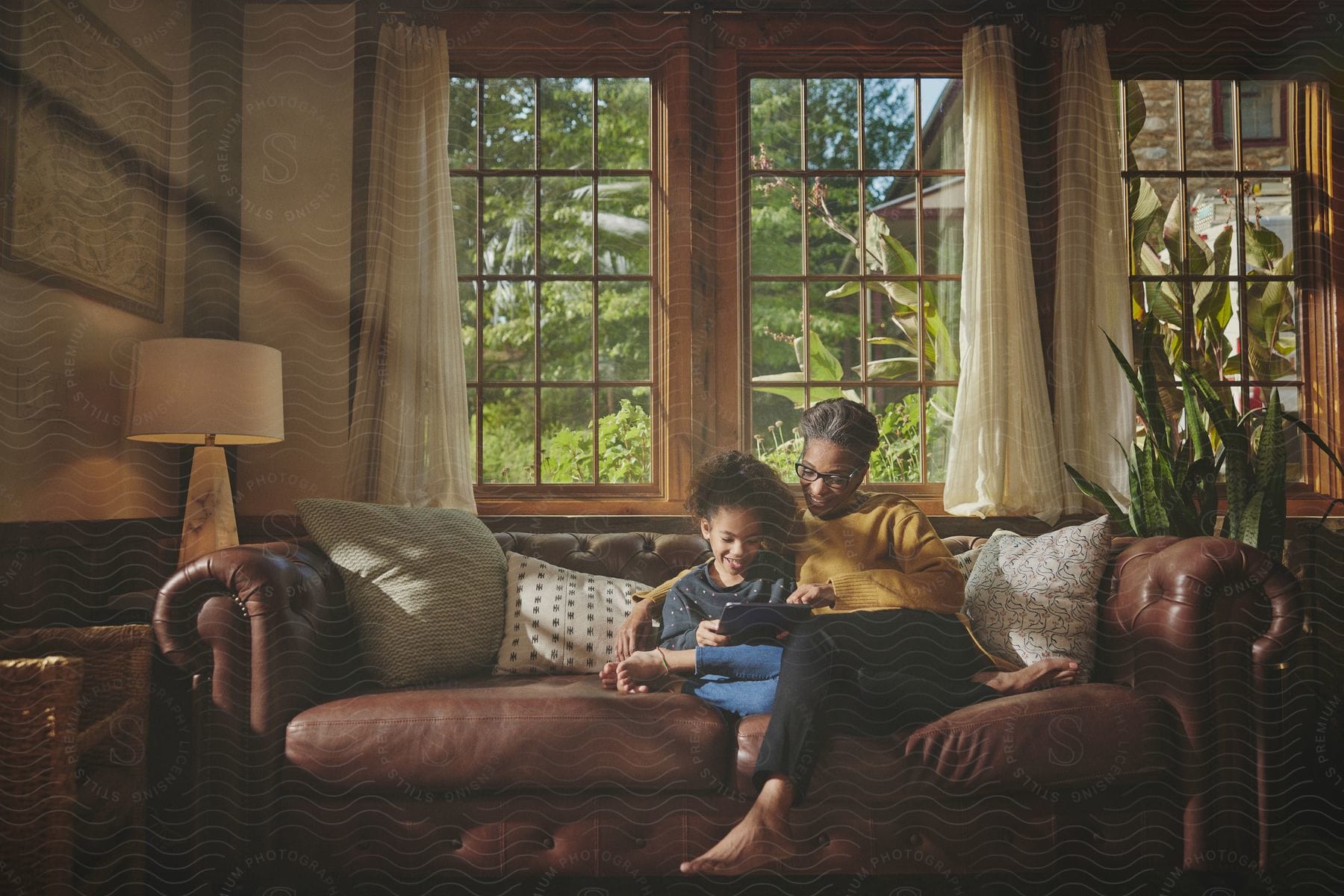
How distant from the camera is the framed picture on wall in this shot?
211cm

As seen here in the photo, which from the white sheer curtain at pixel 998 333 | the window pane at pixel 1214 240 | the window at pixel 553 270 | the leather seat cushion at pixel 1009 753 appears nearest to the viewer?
the leather seat cushion at pixel 1009 753

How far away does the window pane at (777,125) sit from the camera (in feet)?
9.74

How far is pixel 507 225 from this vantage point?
2.98m

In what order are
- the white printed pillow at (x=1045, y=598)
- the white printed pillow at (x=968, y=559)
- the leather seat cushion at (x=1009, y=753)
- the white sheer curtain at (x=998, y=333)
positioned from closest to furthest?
A: the leather seat cushion at (x=1009, y=753) → the white printed pillow at (x=1045, y=598) → the white printed pillow at (x=968, y=559) → the white sheer curtain at (x=998, y=333)

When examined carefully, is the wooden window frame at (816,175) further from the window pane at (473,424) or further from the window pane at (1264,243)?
the window pane at (1264,243)

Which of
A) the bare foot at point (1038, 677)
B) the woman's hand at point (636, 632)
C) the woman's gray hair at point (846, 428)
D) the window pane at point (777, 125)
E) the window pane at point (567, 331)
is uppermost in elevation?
the window pane at point (777, 125)

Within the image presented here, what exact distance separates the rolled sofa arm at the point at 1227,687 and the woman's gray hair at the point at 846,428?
2.14ft

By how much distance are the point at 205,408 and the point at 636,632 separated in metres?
1.26

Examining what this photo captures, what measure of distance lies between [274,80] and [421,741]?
2.19m

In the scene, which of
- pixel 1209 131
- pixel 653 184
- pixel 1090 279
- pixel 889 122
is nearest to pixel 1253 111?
pixel 1209 131

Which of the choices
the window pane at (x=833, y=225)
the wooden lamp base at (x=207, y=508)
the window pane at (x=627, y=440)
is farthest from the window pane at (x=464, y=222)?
the window pane at (x=833, y=225)

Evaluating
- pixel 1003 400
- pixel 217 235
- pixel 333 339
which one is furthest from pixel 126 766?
pixel 1003 400

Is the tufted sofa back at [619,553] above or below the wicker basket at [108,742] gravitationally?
above

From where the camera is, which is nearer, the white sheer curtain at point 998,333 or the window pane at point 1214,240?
the white sheer curtain at point 998,333
